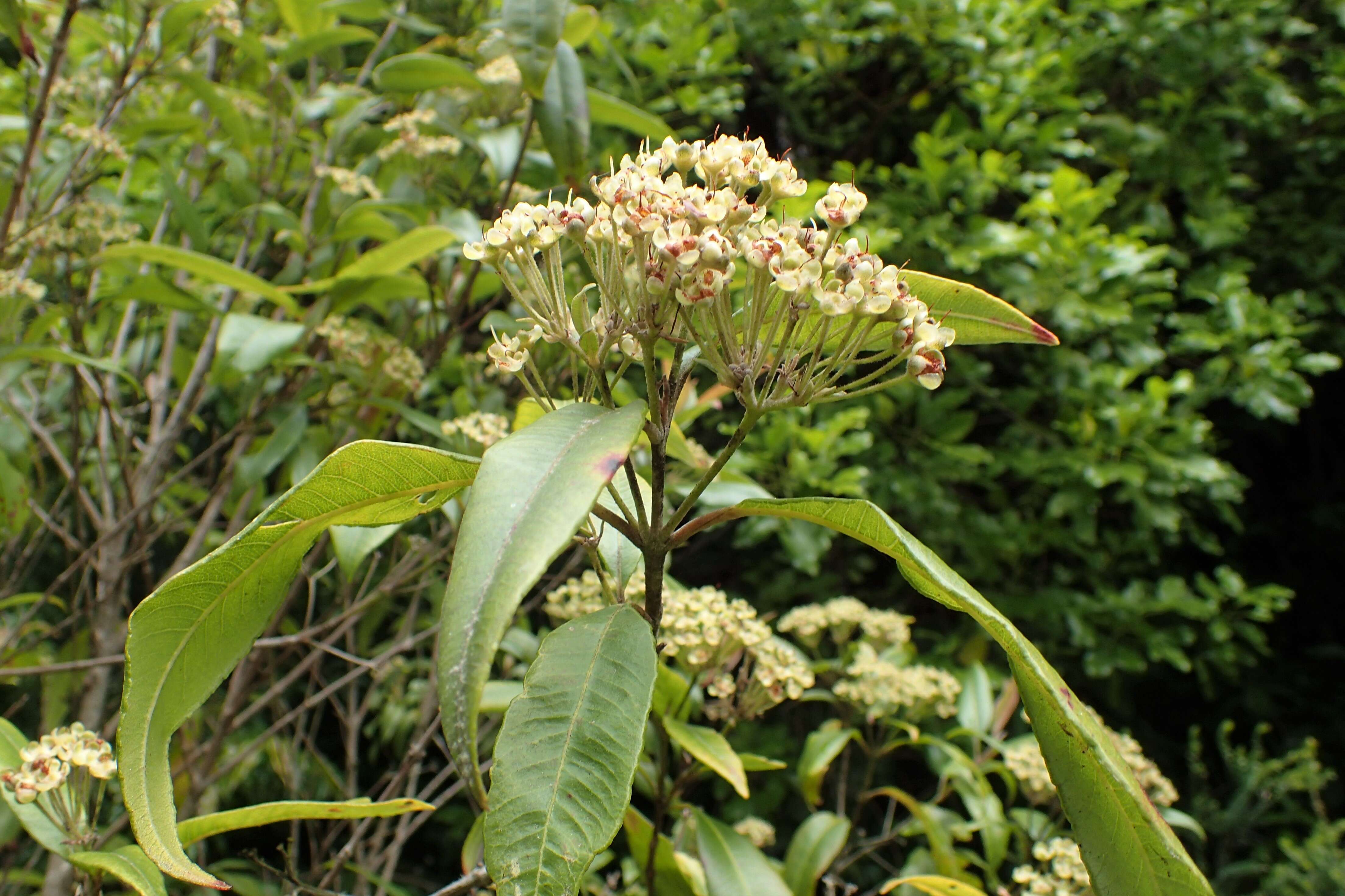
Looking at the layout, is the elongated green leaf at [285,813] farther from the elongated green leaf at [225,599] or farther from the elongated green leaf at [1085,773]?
the elongated green leaf at [1085,773]

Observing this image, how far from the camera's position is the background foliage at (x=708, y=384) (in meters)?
1.67

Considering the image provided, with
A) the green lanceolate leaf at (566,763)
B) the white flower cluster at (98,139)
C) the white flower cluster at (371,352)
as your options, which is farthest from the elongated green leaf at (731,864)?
the white flower cluster at (98,139)

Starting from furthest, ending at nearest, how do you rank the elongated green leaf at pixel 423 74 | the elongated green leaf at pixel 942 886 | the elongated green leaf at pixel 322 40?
the elongated green leaf at pixel 322 40 → the elongated green leaf at pixel 423 74 → the elongated green leaf at pixel 942 886

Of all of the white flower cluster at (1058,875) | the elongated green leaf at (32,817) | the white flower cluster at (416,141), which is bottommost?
the white flower cluster at (1058,875)

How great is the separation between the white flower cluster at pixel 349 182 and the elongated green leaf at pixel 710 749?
1.15m

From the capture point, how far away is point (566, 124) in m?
1.32

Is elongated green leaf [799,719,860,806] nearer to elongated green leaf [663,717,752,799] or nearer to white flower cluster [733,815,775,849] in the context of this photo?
white flower cluster [733,815,775,849]

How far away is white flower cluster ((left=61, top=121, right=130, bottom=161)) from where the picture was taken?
165 cm

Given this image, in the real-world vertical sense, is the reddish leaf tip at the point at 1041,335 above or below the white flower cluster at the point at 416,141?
above

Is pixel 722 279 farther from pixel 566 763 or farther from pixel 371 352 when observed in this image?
pixel 371 352

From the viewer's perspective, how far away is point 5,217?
1.34m

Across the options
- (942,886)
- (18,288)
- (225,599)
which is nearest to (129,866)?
(225,599)

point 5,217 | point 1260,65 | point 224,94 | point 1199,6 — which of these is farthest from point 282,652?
point 1260,65

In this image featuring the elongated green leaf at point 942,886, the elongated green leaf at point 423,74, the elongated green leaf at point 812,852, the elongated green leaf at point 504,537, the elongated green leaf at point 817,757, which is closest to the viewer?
the elongated green leaf at point 504,537
